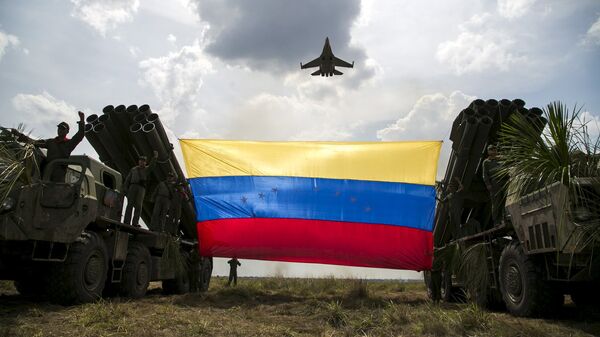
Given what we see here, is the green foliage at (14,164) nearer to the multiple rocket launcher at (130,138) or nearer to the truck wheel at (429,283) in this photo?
the multiple rocket launcher at (130,138)

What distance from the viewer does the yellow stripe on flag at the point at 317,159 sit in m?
11.6

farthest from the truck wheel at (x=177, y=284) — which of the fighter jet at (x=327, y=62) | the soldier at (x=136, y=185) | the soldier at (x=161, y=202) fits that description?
the fighter jet at (x=327, y=62)

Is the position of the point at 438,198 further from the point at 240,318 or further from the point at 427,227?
the point at 240,318

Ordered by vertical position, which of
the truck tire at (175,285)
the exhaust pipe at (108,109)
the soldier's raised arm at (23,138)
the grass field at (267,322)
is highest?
the exhaust pipe at (108,109)

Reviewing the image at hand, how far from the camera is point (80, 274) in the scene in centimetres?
769

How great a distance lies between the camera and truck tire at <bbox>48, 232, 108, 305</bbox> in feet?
24.6

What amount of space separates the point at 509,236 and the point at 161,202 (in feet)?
24.7

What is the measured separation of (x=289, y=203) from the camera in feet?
37.9

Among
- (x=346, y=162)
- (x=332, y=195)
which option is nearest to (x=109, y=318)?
(x=332, y=195)

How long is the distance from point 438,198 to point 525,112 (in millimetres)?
2824

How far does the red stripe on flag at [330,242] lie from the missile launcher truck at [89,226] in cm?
198

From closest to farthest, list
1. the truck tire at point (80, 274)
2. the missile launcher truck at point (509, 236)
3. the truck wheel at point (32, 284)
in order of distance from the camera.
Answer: the missile launcher truck at point (509, 236)
the truck tire at point (80, 274)
the truck wheel at point (32, 284)

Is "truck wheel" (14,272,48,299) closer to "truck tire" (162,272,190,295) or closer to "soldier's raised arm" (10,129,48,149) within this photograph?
"soldier's raised arm" (10,129,48,149)

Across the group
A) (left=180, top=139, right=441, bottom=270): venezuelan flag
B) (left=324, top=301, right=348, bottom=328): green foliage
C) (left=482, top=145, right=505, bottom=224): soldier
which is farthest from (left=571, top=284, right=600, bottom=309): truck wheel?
(left=180, top=139, right=441, bottom=270): venezuelan flag
